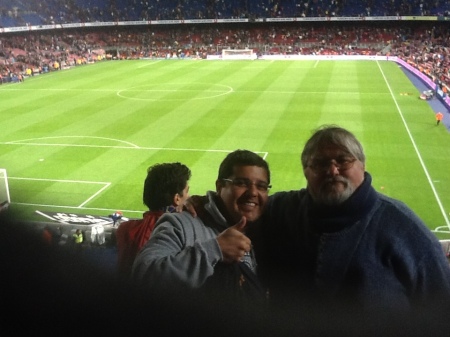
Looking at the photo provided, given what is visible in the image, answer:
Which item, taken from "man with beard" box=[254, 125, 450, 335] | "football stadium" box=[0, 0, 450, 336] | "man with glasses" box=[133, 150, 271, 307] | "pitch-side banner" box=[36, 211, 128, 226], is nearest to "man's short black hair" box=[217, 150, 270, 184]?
"man with glasses" box=[133, 150, 271, 307]

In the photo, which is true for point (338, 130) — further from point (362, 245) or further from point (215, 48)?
point (215, 48)

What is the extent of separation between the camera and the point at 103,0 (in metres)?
33.6

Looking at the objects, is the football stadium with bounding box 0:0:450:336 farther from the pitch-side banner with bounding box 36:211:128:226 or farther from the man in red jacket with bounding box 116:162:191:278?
the man in red jacket with bounding box 116:162:191:278

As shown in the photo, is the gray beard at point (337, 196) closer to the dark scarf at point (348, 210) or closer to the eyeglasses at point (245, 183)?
the dark scarf at point (348, 210)

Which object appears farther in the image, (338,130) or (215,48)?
(215,48)

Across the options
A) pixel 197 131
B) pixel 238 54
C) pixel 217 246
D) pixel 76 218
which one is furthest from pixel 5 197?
pixel 238 54

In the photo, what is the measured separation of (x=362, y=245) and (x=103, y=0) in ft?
116

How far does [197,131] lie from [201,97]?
4895 mm

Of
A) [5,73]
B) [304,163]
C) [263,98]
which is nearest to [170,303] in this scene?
[304,163]

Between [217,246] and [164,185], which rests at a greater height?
[217,246]

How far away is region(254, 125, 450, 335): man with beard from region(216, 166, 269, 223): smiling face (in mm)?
104

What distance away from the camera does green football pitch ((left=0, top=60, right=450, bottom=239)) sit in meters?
8.77

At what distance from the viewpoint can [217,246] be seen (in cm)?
126

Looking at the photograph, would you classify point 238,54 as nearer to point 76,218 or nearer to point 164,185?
point 76,218
